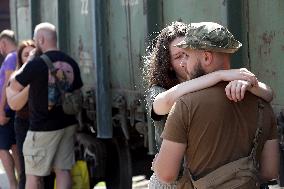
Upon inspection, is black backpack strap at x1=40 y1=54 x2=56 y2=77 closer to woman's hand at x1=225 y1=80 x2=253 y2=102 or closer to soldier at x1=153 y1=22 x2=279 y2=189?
soldier at x1=153 y1=22 x2=279 y2=189

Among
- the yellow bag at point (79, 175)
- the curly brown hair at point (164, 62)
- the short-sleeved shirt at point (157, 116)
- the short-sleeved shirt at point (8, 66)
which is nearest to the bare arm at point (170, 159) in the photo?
the short-sleeved shirt at point (157, 116)

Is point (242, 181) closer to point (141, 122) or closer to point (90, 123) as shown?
point (141, 122)

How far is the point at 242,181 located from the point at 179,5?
2318 millimetres

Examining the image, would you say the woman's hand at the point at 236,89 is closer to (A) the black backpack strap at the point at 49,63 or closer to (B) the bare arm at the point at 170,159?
(B) the bare arm at the point at 170,159

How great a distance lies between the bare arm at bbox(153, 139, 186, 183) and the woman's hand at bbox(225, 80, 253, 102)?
261 mm

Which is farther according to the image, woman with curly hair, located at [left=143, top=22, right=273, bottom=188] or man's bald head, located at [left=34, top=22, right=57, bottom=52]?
man's bald head, located at [left=34, top=22, right=57, bottom=52]

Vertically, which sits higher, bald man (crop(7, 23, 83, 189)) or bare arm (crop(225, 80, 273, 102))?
bare arm (crop(225, 80, 273, 102))

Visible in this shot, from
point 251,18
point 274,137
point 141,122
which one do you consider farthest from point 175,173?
point 141,122

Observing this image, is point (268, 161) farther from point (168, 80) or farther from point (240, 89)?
point (168, 80)

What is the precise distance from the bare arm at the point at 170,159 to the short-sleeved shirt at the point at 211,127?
3 centimetres

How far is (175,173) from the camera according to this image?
2.59 metres

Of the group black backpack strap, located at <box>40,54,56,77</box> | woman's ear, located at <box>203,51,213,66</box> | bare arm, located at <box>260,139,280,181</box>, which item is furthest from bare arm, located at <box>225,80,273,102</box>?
black backpack strap, located at <box>40,54,56,77</box>

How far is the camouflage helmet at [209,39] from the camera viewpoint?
8.25 feet

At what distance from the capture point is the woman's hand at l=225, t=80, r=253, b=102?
2.47 m
